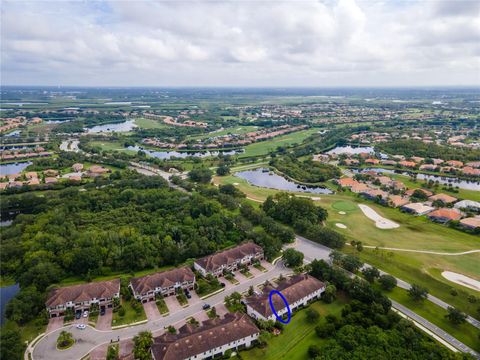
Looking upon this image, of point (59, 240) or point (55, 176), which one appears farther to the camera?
point (55, 176)

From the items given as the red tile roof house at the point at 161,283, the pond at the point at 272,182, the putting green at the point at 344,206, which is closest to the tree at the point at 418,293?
the red tile roof house at the point at 161,283

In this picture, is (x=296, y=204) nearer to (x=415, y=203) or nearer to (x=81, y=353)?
(x=415, y=203)

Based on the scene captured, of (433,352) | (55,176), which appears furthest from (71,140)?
(433,352)

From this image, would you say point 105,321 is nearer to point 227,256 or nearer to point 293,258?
point 227,256

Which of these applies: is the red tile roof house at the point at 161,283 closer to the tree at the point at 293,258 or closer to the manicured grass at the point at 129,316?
the manicured grass at the point at 129,316

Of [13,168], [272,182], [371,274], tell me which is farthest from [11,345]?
[13,168]
